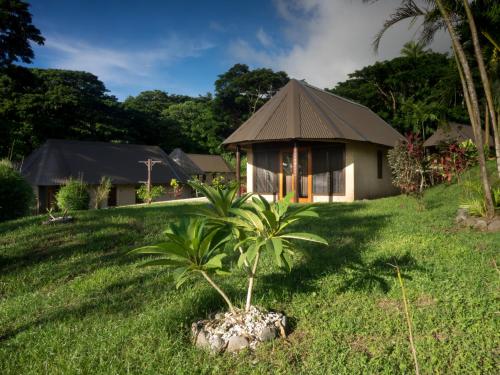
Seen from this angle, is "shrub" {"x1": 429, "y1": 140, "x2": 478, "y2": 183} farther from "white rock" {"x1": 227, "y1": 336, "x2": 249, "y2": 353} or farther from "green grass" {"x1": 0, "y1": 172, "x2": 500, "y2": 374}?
"white rock" {"x1": 227, "y1": 336, "x2": 249, "y2": 353}

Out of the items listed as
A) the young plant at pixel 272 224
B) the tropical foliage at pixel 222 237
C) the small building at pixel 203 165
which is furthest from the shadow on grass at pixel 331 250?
the small building at pixel 203 165

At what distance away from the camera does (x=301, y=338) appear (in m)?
3.60

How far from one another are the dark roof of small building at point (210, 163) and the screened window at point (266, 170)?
1046 inches

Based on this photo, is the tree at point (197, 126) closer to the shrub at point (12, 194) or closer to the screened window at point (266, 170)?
the screened window at point (266, 170)

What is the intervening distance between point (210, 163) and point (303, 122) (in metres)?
30.9

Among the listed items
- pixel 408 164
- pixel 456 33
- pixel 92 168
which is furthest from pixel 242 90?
pixel 456 33

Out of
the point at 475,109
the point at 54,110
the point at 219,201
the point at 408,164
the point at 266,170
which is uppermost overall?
the point at 54,110

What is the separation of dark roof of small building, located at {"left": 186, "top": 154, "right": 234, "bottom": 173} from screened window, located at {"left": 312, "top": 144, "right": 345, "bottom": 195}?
93.4ft

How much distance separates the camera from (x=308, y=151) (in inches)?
641

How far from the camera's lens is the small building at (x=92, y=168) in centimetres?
2667

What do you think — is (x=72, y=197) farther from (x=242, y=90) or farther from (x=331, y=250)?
(x=242, y=90)

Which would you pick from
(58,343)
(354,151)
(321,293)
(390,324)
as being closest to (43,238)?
(58,343)

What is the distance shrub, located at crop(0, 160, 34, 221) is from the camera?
11.5 m

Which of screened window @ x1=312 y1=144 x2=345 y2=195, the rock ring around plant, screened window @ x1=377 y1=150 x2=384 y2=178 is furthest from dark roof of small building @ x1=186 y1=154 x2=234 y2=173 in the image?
the rock ring around plant
